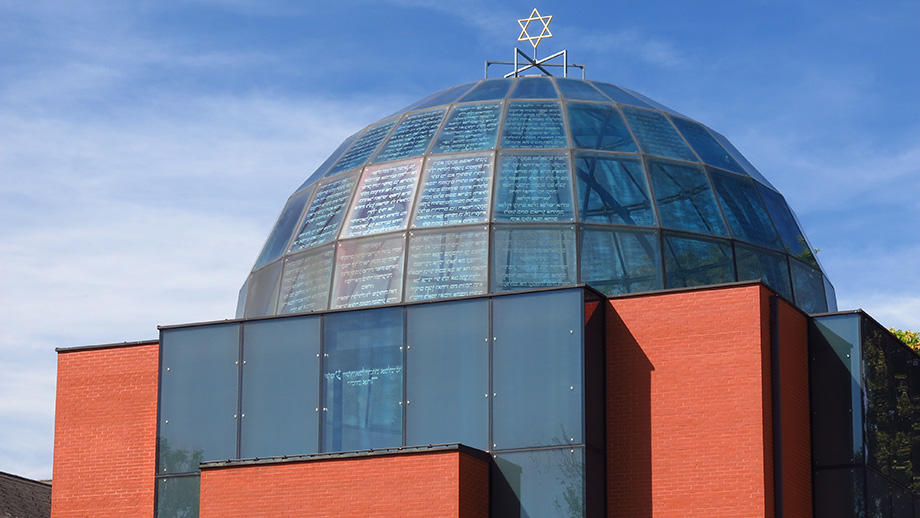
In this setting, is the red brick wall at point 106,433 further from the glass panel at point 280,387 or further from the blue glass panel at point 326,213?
the blue glass panel at point 326,213

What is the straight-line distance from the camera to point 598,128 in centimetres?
2917

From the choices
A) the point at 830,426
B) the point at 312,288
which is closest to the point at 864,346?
the point at 830,426

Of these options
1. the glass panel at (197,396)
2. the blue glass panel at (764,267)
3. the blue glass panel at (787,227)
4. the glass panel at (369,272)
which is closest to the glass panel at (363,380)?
the glass panel at (369,272)

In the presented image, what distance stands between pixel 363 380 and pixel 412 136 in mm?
6867

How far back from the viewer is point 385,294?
1030 inches

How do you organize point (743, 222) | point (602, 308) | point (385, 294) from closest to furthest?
point (602, 308)
point (385, 294)
point (743, 222)

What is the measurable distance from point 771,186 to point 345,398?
12051 mm

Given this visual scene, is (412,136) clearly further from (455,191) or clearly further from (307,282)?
(307,282)

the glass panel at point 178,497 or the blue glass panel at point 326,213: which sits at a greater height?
the blue glass panel at point 326,213

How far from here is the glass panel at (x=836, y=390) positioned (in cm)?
2416

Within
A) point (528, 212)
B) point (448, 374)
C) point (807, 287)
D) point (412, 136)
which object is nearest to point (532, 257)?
point (528, 212)

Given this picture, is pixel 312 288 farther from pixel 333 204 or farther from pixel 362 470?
pixel 362 470

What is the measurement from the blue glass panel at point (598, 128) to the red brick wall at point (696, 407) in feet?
17.3

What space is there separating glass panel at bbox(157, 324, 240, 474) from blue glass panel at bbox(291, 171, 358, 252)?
11.5 feet
